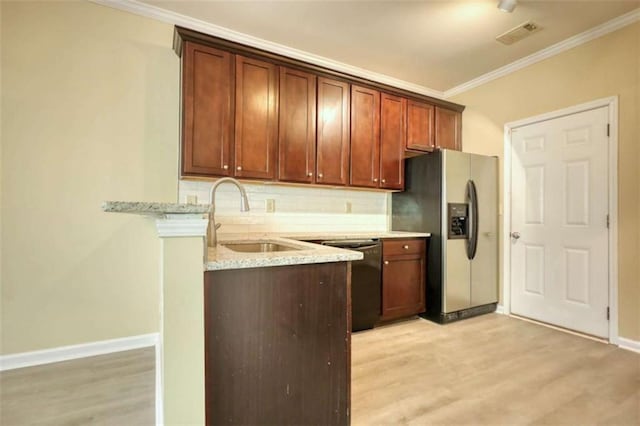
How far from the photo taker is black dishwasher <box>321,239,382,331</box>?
2900mm

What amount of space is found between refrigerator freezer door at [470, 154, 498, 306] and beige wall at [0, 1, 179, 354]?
10.2ft

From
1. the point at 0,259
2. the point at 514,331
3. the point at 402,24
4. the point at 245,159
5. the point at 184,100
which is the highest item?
the point at 402,24

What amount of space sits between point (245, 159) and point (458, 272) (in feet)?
8.02

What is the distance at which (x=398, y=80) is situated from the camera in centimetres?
389

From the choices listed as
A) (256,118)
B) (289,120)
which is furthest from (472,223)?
(256,118)

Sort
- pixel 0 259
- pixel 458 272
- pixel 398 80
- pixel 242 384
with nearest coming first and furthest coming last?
pixel 242 384
pixel 0 259
pixel 458 272
pixel 398 80

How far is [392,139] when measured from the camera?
11.6ft

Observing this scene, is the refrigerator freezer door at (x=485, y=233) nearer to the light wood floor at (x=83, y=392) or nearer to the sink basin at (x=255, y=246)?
the sink basin at (x=255, y=246)

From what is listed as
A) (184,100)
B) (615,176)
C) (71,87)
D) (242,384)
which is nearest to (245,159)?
(184,100)

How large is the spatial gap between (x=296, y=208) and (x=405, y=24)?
1.98 m

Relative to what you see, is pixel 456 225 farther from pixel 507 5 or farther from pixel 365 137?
pixel 507 5

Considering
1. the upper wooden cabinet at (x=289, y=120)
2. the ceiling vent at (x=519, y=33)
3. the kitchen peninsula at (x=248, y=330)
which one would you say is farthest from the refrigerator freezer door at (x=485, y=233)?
the kitchen peninsula at (x=248, y=330)

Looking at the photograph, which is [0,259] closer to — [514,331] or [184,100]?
[184,100]

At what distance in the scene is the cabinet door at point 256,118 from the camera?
2705 mm
